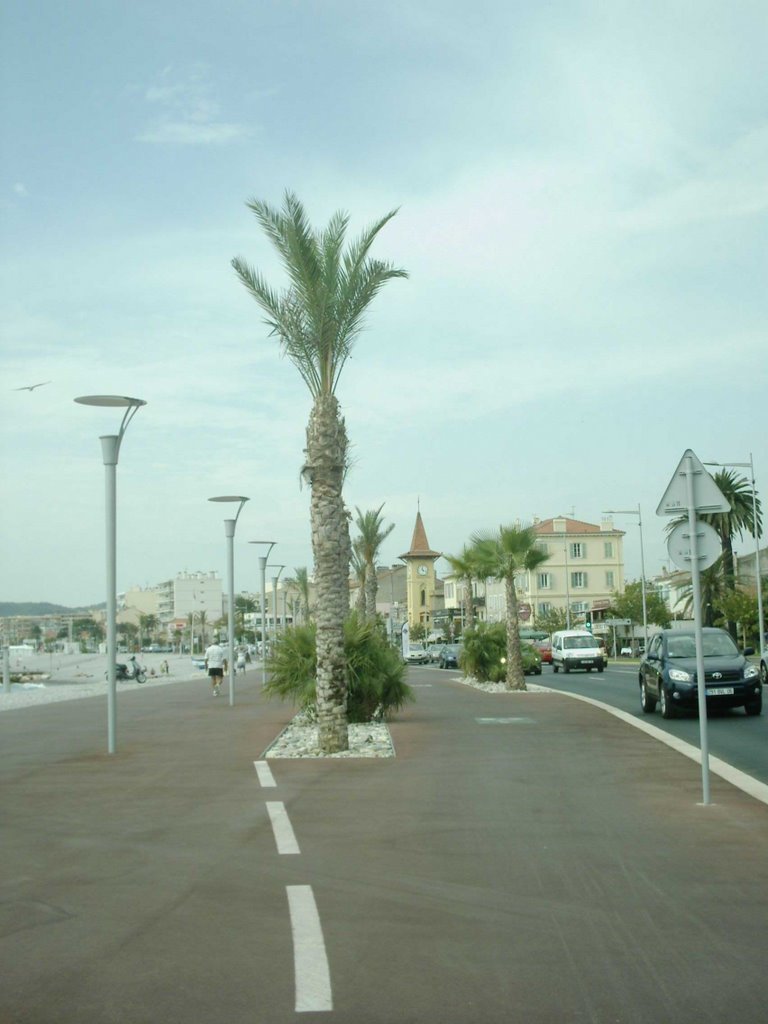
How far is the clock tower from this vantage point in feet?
493

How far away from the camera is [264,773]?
14.0 metres

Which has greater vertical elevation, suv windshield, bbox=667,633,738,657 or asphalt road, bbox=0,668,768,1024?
suv windshield, bbox=667,633,738,657

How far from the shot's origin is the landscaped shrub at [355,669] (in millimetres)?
20688

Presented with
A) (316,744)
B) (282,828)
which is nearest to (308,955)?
(282,828)

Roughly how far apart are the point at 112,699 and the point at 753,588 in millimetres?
58580

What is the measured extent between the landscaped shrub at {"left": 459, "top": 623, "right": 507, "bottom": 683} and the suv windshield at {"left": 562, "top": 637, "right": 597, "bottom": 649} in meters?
14.0

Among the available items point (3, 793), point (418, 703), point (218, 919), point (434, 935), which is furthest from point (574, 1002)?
point (418, 703)

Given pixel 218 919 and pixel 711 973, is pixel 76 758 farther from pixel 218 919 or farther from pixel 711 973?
pixel 711 973

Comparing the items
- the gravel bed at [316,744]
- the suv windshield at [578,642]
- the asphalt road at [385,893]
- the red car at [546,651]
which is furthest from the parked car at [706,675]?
the red car at [546,651]

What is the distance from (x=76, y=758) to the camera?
16.0m

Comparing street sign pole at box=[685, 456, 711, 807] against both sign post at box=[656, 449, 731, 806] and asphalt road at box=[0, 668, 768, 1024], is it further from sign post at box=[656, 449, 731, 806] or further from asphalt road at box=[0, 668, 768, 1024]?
asphalt road at box=[0, 668, 768, 1024]

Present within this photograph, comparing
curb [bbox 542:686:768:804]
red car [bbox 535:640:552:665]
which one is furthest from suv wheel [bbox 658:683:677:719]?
red car [bbox 535:640:552:665]

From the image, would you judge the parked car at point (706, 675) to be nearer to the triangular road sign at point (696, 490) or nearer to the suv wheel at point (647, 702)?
the suv wheel at point (647, 702)

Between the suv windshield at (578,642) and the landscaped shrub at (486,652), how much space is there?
14.0 metres
